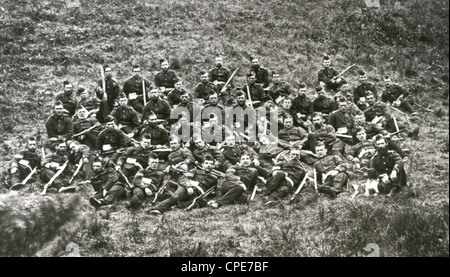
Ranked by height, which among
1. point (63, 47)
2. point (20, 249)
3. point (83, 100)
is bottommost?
point (20, 249)

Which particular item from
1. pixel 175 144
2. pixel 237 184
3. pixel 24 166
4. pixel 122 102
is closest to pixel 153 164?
pixel 175 144

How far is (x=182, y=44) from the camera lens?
16.3 meters

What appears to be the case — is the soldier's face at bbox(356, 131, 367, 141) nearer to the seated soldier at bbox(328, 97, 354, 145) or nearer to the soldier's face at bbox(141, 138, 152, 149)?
the seated soldier at bbox(328, 97, 354, 145)

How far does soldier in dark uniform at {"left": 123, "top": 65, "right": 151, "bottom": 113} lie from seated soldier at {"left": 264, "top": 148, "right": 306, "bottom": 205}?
4369 mm

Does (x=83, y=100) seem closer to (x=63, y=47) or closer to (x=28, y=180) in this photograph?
(x=28, y=180)

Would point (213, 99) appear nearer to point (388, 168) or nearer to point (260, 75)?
point (260, 75)

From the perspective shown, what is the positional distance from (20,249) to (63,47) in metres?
8.95

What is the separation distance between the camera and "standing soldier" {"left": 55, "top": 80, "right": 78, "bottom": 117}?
1253 centimetres

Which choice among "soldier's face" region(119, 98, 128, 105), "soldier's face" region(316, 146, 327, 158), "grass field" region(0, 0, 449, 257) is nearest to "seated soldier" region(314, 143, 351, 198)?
"soldier's face" region(316, 146, 327, 158)

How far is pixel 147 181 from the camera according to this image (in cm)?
983

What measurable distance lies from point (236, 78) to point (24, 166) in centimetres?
645

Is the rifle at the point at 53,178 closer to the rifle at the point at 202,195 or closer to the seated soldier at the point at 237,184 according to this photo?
the rifle at the point at 202,195

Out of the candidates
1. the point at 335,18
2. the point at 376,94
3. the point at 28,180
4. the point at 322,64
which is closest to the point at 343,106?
the point at 376,94

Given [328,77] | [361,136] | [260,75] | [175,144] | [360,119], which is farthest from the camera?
[328,77]
